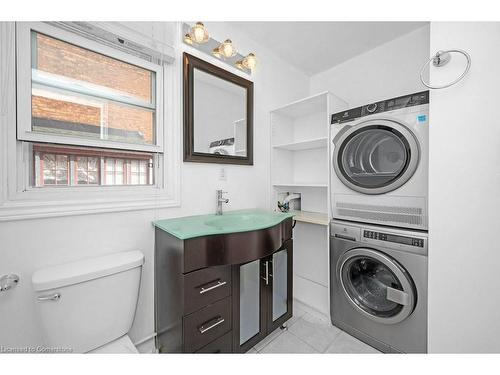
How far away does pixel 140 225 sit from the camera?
1.27 m

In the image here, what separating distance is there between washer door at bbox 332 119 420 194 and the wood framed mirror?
2.60 feet

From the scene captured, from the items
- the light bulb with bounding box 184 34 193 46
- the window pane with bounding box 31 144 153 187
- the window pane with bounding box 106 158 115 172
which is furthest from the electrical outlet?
the light bulb with bounding box 184 34 193 46

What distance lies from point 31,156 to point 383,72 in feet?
8.87

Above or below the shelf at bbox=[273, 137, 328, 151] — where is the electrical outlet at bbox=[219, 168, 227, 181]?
below

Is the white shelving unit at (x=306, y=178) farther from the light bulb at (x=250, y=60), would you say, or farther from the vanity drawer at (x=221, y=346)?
the vanity drawer at (x=221, y=346)

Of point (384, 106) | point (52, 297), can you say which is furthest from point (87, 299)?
point (384, 106)

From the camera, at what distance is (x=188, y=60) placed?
1421 millimetres

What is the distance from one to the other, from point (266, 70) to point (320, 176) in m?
1.21

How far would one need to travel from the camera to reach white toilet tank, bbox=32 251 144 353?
883 mm

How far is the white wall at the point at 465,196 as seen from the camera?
99cm

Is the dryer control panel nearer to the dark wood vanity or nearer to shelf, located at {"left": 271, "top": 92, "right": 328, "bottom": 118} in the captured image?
shelf, located at {"left": 271, "top": 92, "right": 328, "bottom": 118}

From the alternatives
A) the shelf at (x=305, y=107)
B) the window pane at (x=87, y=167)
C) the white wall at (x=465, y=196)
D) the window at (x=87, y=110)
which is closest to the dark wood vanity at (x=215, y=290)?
the window pane at (x=87, y=167)

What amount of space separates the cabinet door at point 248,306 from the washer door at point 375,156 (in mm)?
964

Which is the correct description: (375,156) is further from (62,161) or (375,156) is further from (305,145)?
(62,161)
